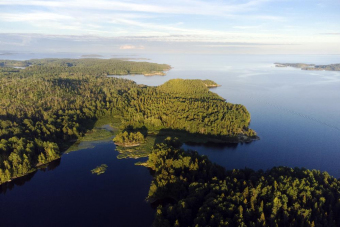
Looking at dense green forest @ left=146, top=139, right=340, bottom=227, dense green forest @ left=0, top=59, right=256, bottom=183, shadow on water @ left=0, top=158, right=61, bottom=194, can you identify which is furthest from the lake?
dense green forest @ left=146, top=139, right=340, bottom=227

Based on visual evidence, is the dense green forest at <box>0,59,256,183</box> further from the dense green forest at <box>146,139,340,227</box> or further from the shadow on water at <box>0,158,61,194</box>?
the dense green forest at <box>146,139,340,227</box>

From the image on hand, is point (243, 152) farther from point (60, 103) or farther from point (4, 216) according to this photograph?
point (60, 103)

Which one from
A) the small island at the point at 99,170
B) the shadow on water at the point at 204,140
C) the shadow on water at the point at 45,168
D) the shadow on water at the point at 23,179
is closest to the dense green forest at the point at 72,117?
the shadow on water at the point at 45,168

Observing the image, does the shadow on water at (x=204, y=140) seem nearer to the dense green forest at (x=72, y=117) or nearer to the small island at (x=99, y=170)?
the dense green forest at (x=72, y=117)

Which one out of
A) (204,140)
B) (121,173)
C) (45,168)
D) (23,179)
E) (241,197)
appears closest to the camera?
(241,197)

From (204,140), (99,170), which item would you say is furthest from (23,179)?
(204,140)

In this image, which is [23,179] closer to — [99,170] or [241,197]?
[99,170]
